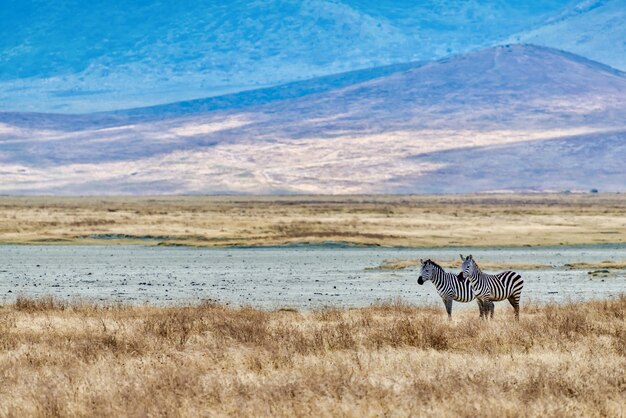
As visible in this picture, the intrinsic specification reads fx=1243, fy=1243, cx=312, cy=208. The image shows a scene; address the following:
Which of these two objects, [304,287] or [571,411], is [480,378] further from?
[304,287]

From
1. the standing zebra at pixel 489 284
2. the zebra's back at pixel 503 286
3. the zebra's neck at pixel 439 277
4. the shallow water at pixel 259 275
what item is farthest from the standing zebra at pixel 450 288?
the shallow water at pixel 259 275

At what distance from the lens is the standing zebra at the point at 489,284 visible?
19.9 m

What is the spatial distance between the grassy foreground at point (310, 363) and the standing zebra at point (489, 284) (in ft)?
1.57

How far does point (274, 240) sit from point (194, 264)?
1118 cm

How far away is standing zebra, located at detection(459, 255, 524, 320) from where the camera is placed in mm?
19922

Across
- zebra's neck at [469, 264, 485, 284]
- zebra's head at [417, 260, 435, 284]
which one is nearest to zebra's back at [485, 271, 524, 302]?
zebra's neck at [469, 264, 485, 284]

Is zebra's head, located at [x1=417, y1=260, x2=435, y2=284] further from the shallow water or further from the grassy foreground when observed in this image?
the shallow water

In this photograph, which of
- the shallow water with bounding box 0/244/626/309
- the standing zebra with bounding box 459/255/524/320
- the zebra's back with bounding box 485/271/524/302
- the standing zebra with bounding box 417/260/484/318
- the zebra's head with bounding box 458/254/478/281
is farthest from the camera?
the shallow water with bounding box 0/244/626/309

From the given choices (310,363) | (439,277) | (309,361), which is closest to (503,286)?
(439,277)

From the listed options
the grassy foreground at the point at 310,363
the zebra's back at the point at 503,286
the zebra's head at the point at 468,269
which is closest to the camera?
the grassy foreground at the point at 310,363

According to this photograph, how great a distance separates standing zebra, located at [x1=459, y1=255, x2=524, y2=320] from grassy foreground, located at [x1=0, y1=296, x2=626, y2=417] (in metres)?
0.48

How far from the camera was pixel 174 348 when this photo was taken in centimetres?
1645

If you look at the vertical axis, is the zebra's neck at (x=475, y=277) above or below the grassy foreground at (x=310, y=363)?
above

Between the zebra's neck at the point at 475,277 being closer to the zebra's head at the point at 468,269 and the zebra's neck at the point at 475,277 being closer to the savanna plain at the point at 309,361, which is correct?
the zebra's head at the point at 468,269
